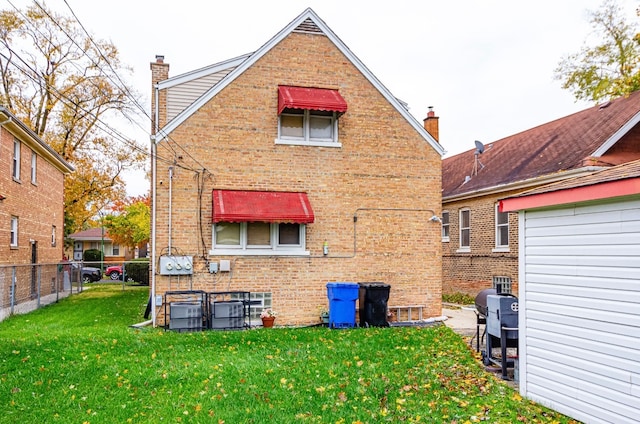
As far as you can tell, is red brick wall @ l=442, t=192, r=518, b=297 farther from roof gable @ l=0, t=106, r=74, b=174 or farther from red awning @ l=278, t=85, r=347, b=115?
roof gable @ l=0, t=106, r=74, b=174

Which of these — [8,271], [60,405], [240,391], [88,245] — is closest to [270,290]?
[240,391]

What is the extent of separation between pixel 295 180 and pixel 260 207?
1.43 m

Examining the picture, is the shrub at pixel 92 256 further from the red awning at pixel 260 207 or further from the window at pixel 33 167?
the red awning at pixel 260 207

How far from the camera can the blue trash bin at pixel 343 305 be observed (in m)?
12.9

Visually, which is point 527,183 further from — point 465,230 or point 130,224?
point 130,224

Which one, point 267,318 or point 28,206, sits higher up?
point 28,206

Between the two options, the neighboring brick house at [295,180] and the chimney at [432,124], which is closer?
the neighboring brick house at [295,180]

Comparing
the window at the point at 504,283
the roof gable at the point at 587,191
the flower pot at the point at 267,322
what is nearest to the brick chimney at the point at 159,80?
the flower pot at the point at 267,322

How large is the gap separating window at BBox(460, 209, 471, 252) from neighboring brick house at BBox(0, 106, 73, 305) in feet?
55.6

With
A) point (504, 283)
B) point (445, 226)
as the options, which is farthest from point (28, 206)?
point (504, 283)

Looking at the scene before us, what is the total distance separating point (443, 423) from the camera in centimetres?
609

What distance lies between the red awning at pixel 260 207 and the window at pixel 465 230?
10.4 m

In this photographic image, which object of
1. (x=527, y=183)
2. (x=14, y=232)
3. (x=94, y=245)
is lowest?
(x=94, y=245)

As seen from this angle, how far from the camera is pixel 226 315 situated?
1228cm
